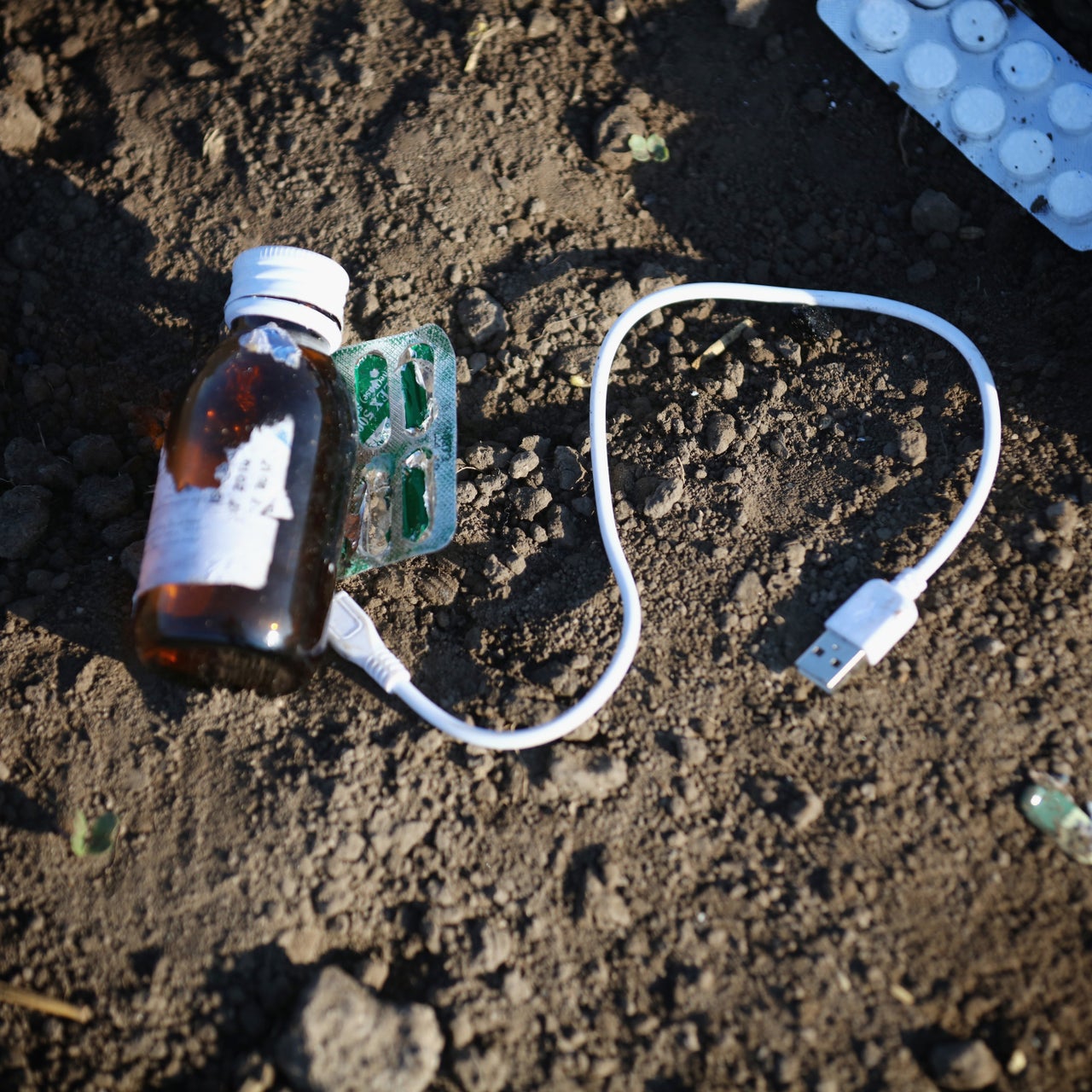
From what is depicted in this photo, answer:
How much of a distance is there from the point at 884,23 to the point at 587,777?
1.86 meters

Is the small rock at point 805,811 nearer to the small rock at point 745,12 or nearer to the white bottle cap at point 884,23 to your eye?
the white bottle cap at point 884,23

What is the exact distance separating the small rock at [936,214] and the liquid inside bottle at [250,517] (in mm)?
1371

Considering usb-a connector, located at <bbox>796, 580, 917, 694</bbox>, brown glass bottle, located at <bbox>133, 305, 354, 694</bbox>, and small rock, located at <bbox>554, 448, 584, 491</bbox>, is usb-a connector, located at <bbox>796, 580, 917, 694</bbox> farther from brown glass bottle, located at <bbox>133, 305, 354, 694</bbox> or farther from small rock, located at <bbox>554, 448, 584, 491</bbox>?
brown glass bottle, located at <bbox>133, 305, 354, 694</bbox>

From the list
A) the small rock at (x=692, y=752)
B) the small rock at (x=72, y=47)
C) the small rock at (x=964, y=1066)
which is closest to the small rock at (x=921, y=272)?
the small rock at (x=692, y=752)

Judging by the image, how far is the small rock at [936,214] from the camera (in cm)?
200

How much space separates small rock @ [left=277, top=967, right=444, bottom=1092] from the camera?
1.33 metres

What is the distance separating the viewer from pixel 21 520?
5.78ft

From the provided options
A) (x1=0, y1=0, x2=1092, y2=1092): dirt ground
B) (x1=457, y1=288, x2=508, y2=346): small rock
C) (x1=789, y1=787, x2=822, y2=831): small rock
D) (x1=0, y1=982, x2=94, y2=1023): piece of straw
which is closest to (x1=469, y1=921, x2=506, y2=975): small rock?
(x1=0, y1=0, x2=1092, y2=1092): dirt ground

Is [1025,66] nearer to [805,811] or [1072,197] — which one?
[1072,197]

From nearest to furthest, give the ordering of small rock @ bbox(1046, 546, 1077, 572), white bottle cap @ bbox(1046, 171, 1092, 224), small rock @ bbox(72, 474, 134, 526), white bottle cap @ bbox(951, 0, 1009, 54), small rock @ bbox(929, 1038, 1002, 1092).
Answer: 1. small rock @ bbox(929, 1038, 1002, 1092)
2. small rock @ bbox(1046, 546, 1077, 572)
3. small rock @ bbox(72, 474, 134, 526)
4. white bottle cap @ bbox(1046, 171, 1092, 224)
5. white bottle cap @ bbox(951, 0, 1009, 54)

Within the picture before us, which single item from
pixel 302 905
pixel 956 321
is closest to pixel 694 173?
pixel 956 321

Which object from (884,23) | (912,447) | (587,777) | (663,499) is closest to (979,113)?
(884,23)

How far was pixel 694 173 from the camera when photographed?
2.09 meters

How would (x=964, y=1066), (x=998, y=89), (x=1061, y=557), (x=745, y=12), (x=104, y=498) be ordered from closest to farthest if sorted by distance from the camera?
(x=964, y=1066) → (x=1061, y=557) → (x=104, y=498) → (x=998, y=89) → (x=745, y=12)
